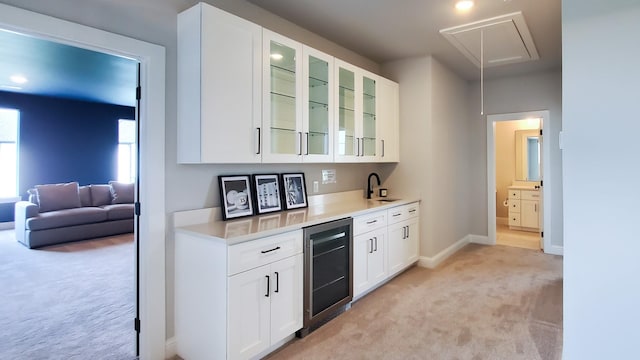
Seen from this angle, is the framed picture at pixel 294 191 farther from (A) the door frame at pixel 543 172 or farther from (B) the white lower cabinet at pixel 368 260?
(A) the door frame at pixel 543 172

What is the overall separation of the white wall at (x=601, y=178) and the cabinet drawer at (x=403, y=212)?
6.19ft

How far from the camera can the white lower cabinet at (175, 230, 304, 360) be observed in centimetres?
206

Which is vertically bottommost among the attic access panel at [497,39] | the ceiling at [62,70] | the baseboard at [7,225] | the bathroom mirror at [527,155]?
Answer: the baseboard at [7,225]

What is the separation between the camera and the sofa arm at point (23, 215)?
18.3ft

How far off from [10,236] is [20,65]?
11.1 feet

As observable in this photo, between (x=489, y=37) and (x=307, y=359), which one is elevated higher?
(x=489, y=37)

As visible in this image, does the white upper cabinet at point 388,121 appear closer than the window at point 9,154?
Yes

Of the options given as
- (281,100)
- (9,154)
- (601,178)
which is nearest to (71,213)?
(9,154)

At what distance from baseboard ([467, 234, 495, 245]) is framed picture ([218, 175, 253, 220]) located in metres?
4.27

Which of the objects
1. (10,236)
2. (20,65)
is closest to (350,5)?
(20,65)

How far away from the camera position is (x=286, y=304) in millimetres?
2434

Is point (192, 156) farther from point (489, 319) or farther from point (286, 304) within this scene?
point (489, 319)

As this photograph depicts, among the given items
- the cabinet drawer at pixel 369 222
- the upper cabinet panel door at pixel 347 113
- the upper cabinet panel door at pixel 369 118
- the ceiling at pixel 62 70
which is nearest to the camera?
the cabinet drawer at pixel 369 222

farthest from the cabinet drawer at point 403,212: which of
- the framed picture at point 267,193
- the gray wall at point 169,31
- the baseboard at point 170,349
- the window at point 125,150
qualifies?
the window at point 125,150
